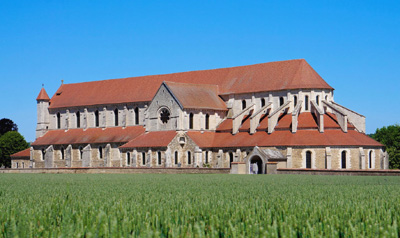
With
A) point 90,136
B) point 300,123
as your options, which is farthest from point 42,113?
point 300,123

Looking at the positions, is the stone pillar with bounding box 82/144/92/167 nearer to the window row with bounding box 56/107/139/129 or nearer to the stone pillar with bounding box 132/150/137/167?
the window row with bounding box 56/107/139/129

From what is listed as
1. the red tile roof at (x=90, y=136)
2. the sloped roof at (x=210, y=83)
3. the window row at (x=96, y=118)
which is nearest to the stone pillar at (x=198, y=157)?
the sloped roof at (x=210, y=83)

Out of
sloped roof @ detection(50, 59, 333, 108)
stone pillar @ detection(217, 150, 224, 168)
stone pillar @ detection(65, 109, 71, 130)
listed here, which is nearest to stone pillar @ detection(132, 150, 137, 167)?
stone pillar @ detection(217, 150, 224, 168)

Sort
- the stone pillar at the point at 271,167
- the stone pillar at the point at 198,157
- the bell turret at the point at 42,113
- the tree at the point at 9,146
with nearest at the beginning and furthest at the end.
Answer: the stone pillar at the point at 271,167
the stone pillar at the point at 198,157
the bell turret at the point at 42,113
the tree at the point at 9,146

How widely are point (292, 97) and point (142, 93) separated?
23.0 meters

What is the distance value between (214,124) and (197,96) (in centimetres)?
428

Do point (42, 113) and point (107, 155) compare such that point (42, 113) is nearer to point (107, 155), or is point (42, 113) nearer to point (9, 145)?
point (9, 145)

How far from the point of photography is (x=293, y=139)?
68.0 meters

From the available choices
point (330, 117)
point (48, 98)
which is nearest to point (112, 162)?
point (48, 98)

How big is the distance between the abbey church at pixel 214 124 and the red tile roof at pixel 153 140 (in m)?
0.18

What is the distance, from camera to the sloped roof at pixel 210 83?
76.4 metres

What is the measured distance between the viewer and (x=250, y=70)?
82062 millimetres

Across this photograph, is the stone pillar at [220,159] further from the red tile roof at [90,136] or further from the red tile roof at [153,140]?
the red tile roof at [90,136]

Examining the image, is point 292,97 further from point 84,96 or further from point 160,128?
point 84,96
